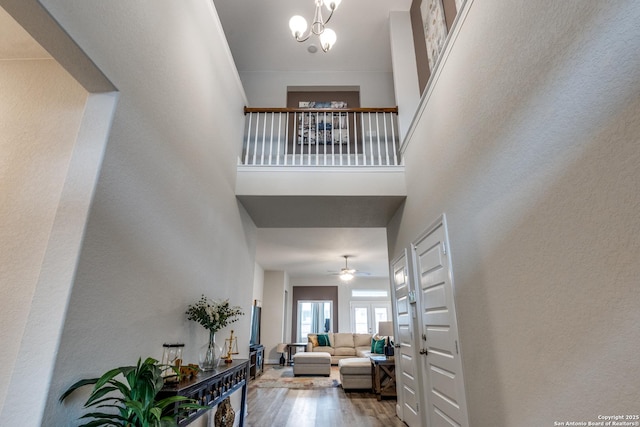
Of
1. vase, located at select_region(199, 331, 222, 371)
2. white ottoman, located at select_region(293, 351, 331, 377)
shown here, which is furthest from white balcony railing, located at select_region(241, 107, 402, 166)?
white ottoman, located at select_region(293, 351, 331, 377)

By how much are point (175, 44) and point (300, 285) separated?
32.8 feet

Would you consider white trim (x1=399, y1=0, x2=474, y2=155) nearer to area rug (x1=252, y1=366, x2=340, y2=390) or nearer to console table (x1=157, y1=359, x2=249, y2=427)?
console table (x1=157, y1=359, x2=249, y2=427)

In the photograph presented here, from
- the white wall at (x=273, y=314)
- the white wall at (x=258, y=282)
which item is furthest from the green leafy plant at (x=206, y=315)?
the white wall at (x=273, y=314)

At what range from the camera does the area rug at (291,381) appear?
6258 millimetres

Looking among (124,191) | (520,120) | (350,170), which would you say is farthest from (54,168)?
(350,170)

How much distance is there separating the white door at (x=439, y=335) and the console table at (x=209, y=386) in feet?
5.65

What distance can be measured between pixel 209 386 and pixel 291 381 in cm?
521

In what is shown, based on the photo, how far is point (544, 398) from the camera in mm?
1375

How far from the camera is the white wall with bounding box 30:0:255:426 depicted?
4.67 feet

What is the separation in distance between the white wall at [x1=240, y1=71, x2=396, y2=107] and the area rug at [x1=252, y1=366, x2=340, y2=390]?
5.40 meters

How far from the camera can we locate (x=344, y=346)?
32.1 ft

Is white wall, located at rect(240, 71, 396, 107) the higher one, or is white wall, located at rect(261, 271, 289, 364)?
white wall, located at rect(240, 71, 396, 107)

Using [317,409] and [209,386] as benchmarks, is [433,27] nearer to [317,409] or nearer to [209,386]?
[209,386]

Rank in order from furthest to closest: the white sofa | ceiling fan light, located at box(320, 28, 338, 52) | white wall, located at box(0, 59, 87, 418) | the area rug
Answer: the white sofa, the area rug, ceiling fan light, located at box(320, 28, 338, 52), white wall, located at box(0, 59, 87, 418)
